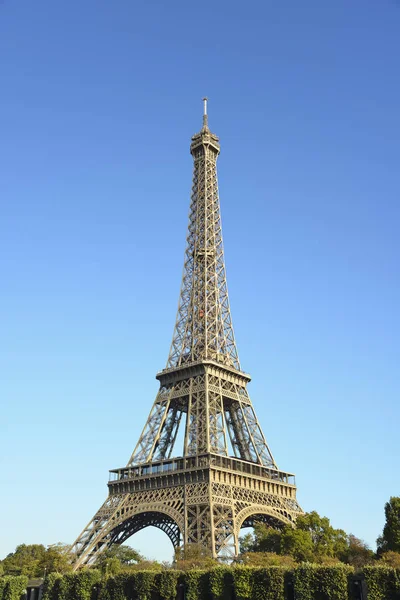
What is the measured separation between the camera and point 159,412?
6688 cm

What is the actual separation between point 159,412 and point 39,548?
3704cm

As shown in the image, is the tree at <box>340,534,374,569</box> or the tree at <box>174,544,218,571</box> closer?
the tree at <box>174,544,218,571</box>

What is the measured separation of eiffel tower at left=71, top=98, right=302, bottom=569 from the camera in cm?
5491

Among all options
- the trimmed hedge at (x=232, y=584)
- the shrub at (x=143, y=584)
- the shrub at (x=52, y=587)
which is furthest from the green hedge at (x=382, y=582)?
the shrub at (x=52, y=587)

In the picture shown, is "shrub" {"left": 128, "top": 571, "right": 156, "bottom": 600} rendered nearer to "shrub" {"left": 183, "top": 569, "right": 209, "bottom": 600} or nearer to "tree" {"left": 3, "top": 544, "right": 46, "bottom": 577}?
"shrub" {"left": 183, "top": 569, "right": 209, "bottom": 600}

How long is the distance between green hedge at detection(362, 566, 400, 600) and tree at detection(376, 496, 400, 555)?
17.2 m

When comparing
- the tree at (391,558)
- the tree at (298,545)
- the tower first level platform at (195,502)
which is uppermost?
the tower first level platform at (195,502)

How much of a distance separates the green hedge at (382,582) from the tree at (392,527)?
17236 millimetres

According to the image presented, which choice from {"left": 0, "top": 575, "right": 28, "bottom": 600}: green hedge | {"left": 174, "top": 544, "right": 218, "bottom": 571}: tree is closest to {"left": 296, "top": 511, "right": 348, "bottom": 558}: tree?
{"left": 174, "top": 544, "right": 218, "bottom": 571}: tree

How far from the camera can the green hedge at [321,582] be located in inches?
1320

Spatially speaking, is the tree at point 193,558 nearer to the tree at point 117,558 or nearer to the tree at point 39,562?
the tree at point 117,558

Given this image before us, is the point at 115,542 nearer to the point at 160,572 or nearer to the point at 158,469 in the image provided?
the point at 158,469

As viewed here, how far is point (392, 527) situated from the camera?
49688 mm

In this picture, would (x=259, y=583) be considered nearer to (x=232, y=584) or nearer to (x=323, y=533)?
(x=232, y=584)
